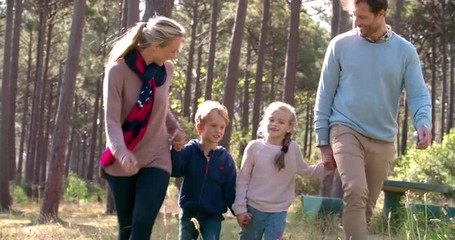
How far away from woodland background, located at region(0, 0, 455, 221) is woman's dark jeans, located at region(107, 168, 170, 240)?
982cm

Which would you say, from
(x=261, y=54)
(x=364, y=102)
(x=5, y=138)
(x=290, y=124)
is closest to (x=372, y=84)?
(x=364, y=102)

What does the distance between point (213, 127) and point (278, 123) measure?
1.37ft

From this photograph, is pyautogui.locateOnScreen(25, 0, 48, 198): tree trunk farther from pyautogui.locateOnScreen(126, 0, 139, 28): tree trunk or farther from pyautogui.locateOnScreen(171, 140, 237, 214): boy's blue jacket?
pyautogui.locateOnScreen(171, 140, 237, 214): boy's blue jacket

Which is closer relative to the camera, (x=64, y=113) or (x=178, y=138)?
(x=178, y=138)

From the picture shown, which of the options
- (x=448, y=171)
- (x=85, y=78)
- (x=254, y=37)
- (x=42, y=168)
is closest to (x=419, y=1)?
(x=254, y=37)

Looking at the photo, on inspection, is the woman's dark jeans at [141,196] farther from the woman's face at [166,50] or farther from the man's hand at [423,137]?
the man's hand at [423,137]

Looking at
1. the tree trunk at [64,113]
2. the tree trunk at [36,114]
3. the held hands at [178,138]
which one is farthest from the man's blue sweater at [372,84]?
the tree trunk at [36,114]

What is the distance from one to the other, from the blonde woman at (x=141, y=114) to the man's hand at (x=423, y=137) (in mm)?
1282

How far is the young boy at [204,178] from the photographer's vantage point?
15.9ft

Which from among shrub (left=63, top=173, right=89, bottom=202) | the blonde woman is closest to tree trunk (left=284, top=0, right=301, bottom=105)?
the blonde woman

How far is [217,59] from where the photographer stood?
3244cm

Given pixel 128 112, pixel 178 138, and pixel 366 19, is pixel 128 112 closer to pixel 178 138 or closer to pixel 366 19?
pixel 178 138

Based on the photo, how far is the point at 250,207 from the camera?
497 centimetres

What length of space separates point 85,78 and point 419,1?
1420 cm
